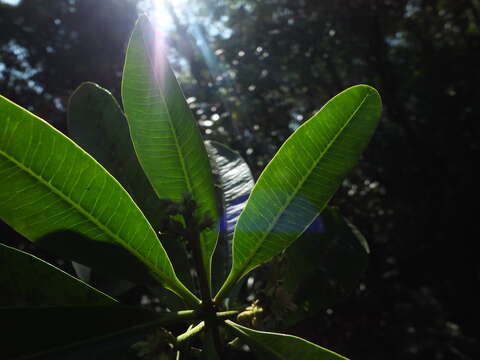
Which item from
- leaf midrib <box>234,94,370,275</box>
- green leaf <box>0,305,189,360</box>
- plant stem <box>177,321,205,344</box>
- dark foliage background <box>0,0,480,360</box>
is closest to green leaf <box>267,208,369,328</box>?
leaf midrib <box>234,94,370,275</box>

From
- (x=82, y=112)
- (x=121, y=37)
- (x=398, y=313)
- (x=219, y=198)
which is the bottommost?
(x=398, y=313)

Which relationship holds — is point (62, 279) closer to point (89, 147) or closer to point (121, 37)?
point (89, 147)

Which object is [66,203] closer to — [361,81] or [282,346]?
[282,346]

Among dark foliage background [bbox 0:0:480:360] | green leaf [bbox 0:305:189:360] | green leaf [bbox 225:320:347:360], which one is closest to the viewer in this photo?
green leaf [bbox 0:305:189:360]

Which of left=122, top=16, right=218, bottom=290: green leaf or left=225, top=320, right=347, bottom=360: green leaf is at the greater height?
left=122, top=16, right=218, bottom=290: green leaf

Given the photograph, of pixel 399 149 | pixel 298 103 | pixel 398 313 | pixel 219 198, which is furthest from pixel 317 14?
pixel 219 198

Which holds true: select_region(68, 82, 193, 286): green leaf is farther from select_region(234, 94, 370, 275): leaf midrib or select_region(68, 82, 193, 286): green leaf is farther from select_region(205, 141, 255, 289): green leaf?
select_region(234, 94, 370, 275): leaf midrib

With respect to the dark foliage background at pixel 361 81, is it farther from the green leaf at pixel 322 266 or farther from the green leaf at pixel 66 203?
the green leaf at pixel 66 203
